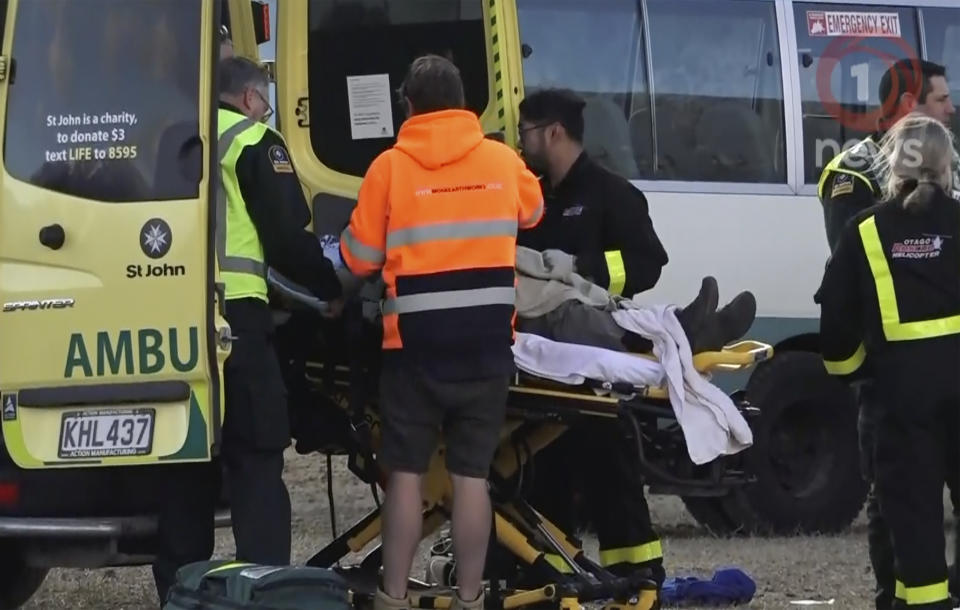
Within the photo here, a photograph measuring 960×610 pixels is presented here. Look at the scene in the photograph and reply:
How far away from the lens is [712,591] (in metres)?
7.15

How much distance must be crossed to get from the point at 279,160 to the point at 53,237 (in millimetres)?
733

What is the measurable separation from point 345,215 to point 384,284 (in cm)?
170

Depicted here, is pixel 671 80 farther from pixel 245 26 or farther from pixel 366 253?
pixel 366 253

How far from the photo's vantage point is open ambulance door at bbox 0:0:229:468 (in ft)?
18.5

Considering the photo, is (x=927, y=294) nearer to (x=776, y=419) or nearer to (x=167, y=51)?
(x=167, y=51)

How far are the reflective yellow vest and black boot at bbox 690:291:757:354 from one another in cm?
143

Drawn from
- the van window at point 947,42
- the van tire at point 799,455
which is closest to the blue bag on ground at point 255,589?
the van tire at point 799,455

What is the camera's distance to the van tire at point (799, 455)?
31.2ft

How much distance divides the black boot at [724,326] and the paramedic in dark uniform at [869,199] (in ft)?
1.48

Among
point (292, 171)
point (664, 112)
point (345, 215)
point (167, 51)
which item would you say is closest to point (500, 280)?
point (292, 171)

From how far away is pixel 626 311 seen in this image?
622cm

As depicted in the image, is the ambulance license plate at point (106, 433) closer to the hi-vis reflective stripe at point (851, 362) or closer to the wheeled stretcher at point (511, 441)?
the wheeled stretcher at point (511, 441)

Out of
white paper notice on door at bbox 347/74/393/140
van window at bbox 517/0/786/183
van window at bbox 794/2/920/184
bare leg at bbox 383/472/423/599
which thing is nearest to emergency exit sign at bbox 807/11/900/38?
van window at bbox 794/2/920/184

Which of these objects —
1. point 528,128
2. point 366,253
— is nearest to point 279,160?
point 366,253
